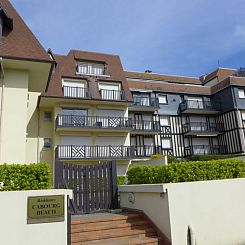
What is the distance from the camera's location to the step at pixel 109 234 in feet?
22.7

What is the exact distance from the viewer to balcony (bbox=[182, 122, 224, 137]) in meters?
29.7

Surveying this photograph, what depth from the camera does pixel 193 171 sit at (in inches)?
330

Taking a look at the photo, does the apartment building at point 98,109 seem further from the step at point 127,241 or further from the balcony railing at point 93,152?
the step at point 127,241

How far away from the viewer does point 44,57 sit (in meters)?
10.2

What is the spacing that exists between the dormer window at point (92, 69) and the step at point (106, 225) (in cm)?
1969

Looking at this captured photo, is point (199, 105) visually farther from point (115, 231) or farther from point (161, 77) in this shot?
point (115, 231)

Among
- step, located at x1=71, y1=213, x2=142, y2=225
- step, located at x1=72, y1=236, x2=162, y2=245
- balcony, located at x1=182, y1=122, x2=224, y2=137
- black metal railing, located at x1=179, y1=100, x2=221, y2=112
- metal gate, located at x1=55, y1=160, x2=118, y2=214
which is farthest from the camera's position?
black metal railing, located at x1=179, y1=100, x2=221, y2=112

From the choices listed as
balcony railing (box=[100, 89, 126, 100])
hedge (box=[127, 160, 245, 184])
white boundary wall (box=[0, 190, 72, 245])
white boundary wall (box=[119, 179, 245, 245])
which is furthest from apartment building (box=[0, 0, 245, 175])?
white boundary wall (box=[119, 179, 245, 245])

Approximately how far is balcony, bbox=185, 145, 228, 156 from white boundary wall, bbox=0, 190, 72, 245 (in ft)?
83.7

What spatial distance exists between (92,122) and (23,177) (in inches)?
676

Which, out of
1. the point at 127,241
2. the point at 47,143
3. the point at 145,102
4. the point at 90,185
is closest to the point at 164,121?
the point at 145,102

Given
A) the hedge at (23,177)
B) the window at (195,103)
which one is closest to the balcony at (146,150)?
the window at (195,103)

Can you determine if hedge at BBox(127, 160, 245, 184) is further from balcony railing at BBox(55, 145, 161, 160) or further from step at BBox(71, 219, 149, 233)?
balcony railing at BBox(55, 145, 161, 160)

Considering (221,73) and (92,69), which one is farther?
(221,73)
